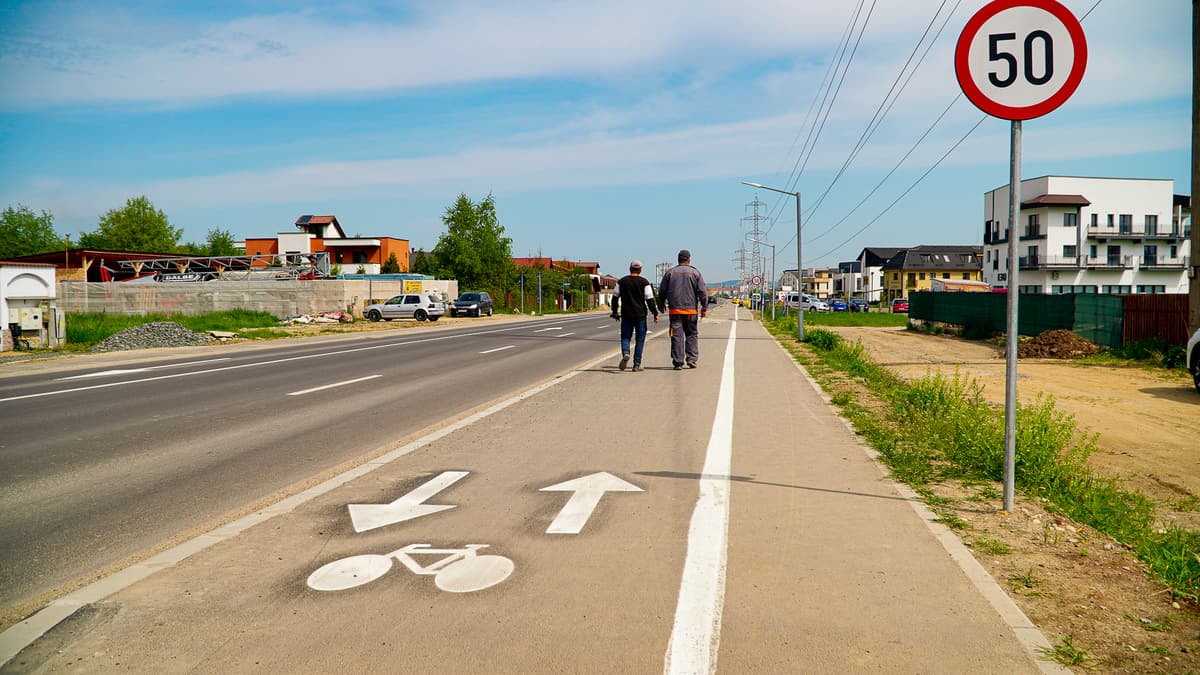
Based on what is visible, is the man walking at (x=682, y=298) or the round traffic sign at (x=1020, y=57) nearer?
the round traffic sign at (x=1020, y=57)

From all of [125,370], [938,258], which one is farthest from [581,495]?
[938,258]

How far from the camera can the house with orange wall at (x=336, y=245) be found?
8512 centimetres

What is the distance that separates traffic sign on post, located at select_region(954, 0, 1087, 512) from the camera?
4.91 meters

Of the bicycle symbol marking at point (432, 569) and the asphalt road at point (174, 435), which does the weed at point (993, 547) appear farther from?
the asphalt road at point (174, 435)

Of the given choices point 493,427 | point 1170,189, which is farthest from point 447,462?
point 1170,189

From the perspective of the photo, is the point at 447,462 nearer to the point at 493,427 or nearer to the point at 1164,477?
the point at 493,427

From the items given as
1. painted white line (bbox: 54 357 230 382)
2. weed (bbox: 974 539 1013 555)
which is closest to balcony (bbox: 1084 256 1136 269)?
painted white line (bbox: 54 357 230 382)

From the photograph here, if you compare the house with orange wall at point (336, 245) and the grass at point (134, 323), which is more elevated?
the house with orange wall at point (336, 245)

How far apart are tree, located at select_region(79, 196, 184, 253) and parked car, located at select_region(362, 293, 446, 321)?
50889mm

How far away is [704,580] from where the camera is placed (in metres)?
4.06

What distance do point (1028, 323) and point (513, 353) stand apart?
15355 mm

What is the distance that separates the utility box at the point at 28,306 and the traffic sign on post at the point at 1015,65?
22695 mm

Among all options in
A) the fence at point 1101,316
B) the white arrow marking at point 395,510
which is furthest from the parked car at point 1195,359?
the white arrow marking at point 395,510

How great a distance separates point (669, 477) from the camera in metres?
6.34
